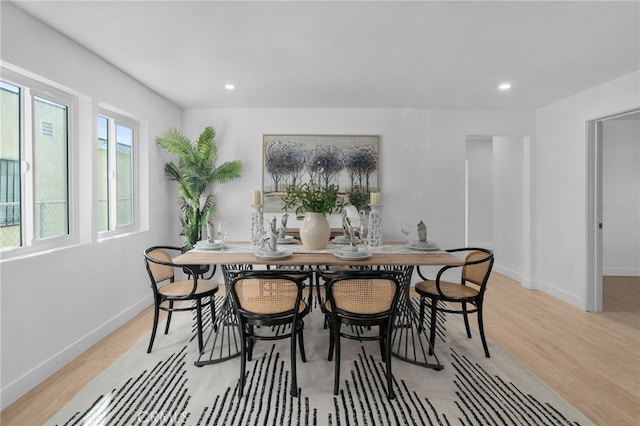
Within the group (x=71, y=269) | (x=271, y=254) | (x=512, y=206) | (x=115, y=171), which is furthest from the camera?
(x=512, y=206)

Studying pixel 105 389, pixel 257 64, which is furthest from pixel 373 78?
pixel 105 389

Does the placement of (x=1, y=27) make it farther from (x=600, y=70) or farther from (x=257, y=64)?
(x=600, y=70)

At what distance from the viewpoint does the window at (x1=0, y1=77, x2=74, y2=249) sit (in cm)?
243

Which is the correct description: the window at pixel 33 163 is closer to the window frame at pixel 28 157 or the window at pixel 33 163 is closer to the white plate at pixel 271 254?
the window frame at pixel 28 157

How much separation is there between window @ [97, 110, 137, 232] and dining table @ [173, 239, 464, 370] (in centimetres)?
140

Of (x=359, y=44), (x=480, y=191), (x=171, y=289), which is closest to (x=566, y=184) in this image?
(x=480, y=191)

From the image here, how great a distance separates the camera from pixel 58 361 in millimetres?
2623

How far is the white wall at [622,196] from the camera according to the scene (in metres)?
5.58

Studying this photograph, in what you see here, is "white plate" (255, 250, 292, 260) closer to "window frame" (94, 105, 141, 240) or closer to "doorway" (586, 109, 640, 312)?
"window frame" (94, 105, 141, 240)

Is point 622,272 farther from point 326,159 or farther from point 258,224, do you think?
point 258,224

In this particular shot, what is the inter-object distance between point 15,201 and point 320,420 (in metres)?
2.60

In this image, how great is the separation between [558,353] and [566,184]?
2.46 m

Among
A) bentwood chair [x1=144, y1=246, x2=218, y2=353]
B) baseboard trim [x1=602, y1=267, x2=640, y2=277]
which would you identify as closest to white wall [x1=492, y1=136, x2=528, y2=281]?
baseboard trim [x1=602, y1=267, x2=640, y2=277]

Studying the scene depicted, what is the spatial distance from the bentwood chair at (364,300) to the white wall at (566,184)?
10.6ft
